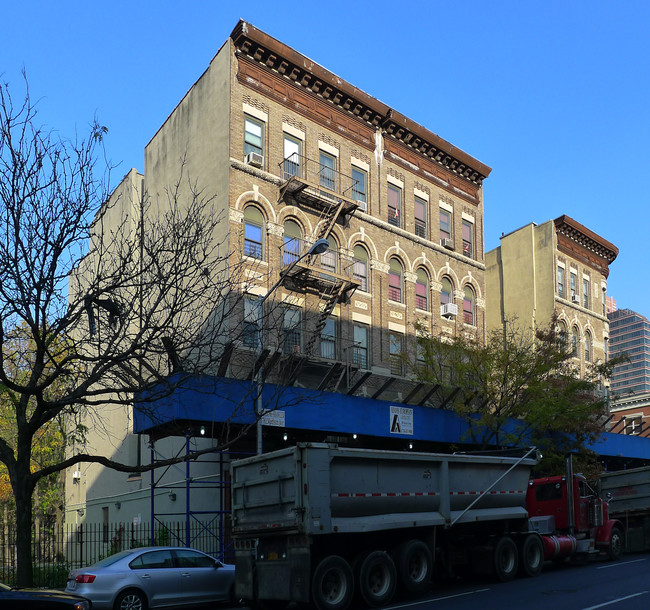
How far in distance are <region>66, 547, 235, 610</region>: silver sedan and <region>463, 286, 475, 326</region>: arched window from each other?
23922mm

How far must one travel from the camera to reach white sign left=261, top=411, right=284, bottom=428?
76.2 feet

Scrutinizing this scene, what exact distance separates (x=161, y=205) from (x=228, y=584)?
71.3 feet

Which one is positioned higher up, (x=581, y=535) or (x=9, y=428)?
(x=9, y=428)

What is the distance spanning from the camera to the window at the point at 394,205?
35.0 m

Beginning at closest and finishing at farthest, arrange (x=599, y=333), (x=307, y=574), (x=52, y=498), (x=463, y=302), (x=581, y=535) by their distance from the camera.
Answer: (x=307, y=574), (x=581, y=535), (x=463, y=302), (x=52, y=498), (x=599, y=333)

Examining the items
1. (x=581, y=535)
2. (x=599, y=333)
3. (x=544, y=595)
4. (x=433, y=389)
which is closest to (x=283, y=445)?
(x=433, y=389)

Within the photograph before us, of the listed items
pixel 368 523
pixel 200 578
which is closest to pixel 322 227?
pixel 200 578

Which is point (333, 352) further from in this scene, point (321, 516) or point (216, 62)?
point (321, 516)

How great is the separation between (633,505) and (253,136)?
63.1ft

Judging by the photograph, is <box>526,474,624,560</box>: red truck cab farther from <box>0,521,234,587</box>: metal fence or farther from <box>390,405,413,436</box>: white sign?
<box>0,521,234,587</box>: metal fence

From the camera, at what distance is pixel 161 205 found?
34.2 m

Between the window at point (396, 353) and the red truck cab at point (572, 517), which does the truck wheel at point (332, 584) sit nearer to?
the red truck cab at point (572, 517)

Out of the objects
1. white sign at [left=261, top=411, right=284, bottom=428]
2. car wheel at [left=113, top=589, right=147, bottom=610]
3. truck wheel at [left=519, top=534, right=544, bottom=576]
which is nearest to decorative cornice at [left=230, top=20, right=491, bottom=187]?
white sign at [left=261, top=411, right=284, bottom=428]

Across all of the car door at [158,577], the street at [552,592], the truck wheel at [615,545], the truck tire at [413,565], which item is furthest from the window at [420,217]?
the car door at [158,577]
